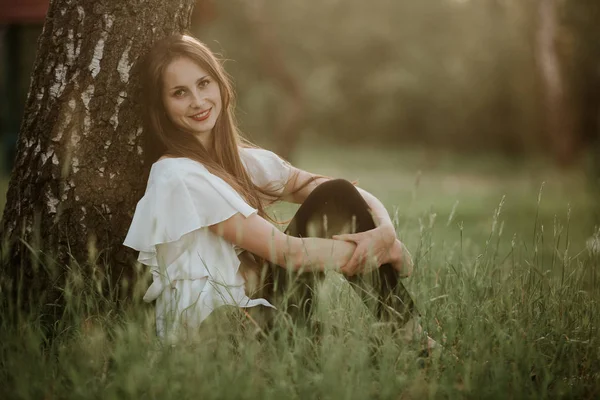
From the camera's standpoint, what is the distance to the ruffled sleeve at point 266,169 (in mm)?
3137

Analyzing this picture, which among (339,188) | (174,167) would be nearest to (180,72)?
(174,167)

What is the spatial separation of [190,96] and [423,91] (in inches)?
691

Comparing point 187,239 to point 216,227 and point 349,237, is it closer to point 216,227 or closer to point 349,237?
point 216,227

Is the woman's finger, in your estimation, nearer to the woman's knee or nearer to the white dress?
the woman's knee

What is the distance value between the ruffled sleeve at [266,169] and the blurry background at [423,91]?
13.5 ft

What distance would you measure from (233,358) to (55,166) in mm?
1146

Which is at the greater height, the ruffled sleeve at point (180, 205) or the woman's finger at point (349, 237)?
the ruffled sleeve at point (180, 205)

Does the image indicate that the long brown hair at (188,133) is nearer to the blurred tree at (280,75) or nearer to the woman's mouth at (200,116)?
the woman's mouth at (200,116)

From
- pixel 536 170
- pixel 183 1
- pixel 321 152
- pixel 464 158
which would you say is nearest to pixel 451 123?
pixel 464 158

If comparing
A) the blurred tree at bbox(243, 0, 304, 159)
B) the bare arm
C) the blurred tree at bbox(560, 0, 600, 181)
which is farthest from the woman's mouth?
the blurred tree at bbox(560, 0, 600, 181)

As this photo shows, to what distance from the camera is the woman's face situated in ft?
9.18

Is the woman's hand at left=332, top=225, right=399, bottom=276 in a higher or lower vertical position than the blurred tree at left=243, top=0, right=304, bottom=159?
lower

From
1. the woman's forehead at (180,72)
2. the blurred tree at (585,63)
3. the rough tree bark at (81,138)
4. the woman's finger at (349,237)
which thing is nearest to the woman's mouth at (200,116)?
the woman's forehead at (180,72)

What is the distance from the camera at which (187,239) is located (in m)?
2.61
